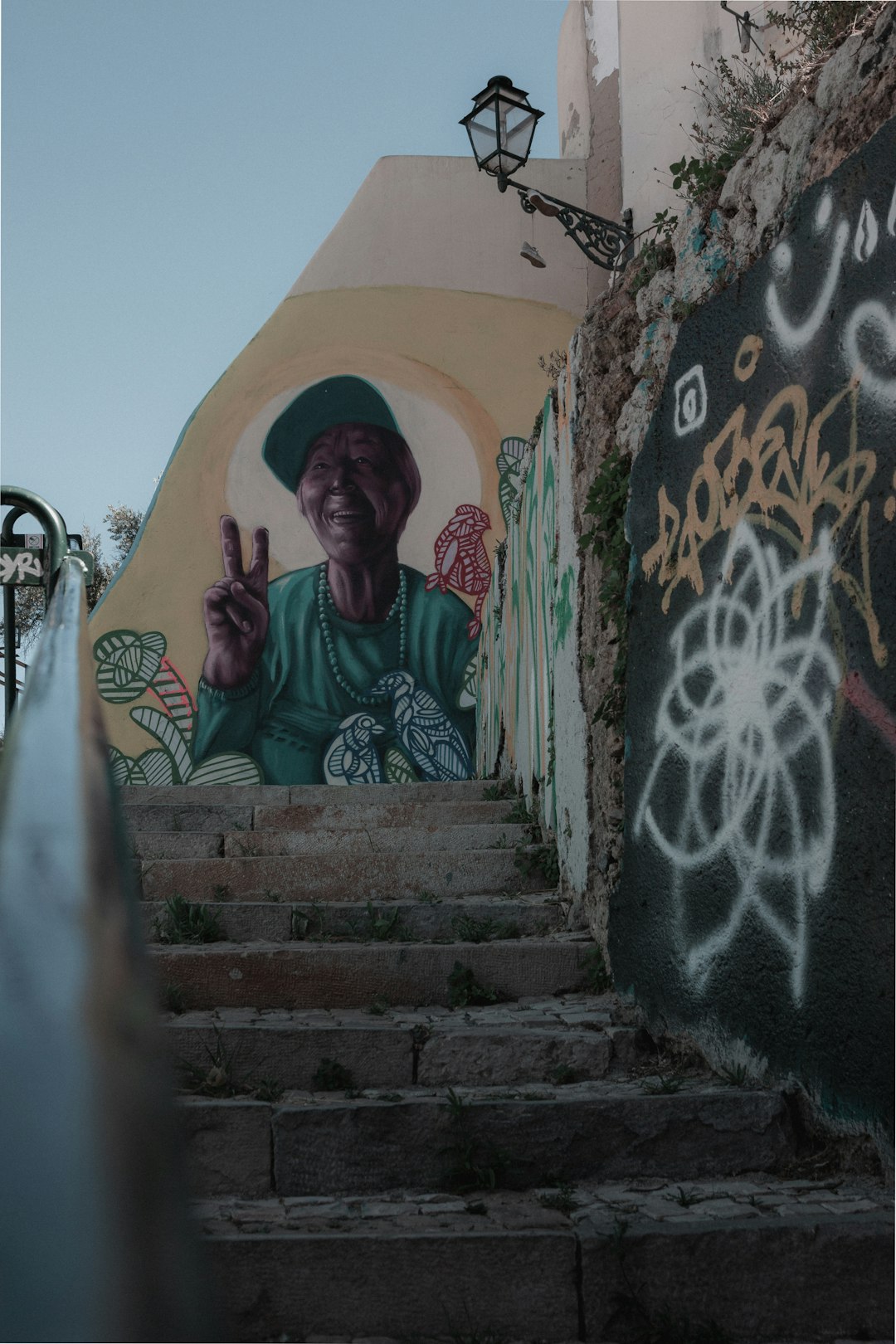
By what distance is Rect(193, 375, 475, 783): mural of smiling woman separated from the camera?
1002 cm

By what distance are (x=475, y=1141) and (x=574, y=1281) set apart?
47 cm

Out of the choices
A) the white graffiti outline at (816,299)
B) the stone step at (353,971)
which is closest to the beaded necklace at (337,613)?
the stone step at (353,971)

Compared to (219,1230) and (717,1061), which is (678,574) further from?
(219,1230)

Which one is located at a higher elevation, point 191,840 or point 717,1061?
point 191,840

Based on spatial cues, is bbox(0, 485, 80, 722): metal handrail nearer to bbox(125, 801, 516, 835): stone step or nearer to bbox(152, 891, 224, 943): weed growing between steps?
bbox(125, 801, 516, 835): stone step

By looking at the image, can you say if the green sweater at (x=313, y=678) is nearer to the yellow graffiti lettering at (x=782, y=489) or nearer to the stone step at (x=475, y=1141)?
the yellow graffiti lettering at (x=782, y=489)

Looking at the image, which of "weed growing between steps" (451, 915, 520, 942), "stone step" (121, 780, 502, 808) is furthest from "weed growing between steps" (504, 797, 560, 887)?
"stone step" (121, 780, 502, 808)

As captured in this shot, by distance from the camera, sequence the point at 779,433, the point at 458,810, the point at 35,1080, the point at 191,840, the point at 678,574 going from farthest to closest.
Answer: the point at 458,810 < the point at 191,840 < the point at 678,574 < the point at 779,433 < the point at 35,1080

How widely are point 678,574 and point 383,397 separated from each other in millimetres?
7748

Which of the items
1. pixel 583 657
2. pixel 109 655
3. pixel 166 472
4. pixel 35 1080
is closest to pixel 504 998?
pixel 583 657

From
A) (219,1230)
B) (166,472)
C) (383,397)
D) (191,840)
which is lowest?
(219,1230)

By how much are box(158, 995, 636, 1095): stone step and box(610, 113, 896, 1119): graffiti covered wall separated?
11.4 inches

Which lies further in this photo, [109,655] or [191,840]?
[109,655]

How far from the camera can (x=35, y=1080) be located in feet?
2.39
